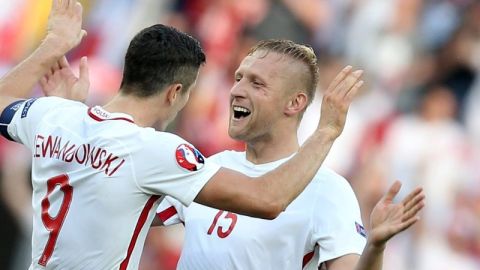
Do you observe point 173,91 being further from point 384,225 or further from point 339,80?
point 384,225

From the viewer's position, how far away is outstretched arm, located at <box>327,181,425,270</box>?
522 cm

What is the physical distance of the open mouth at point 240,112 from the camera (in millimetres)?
5961

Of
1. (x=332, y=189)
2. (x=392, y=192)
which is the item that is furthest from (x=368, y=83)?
(x=392, y=192)

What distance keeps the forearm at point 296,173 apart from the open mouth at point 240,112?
114 cm

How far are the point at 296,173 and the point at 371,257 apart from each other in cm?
76

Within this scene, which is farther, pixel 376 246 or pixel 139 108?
pixel 376 246

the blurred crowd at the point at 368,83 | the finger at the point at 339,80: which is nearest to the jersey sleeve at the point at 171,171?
Result: the finger at the point at 339,80

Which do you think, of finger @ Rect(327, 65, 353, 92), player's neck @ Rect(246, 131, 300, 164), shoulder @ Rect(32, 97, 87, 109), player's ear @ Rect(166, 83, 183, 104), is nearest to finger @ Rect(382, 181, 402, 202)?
finger @ Rect(327, 65, 353, 92)

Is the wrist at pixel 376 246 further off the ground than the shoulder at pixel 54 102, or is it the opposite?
the shoulder at pixel 54 102

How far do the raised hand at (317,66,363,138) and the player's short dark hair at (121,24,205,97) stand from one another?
66cm

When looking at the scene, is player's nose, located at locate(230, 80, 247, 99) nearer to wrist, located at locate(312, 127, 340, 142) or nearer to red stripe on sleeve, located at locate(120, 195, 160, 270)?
wrist, located at locate(312, 127, 340, 142)

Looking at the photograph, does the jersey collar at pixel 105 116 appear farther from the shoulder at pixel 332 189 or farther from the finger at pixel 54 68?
the shoulder at pixel 332 189

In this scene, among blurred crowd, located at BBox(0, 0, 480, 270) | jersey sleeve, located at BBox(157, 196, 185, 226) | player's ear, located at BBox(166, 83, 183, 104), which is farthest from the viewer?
blurred crowd, located at BBox(0, 0, 480, 270)

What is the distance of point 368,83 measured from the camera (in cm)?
1208
